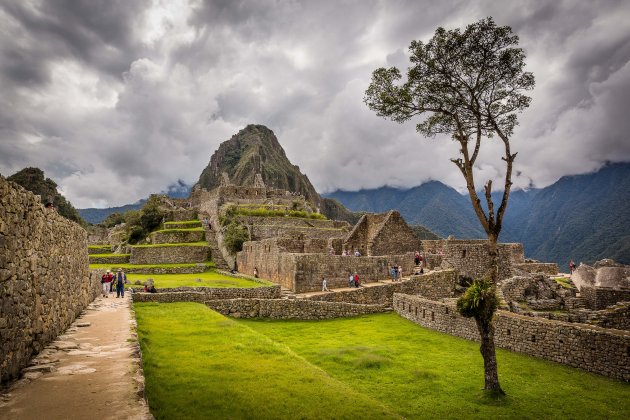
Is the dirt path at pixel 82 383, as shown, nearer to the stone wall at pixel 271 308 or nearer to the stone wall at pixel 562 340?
the stone wall at pixel 271 308

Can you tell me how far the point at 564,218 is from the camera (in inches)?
2020

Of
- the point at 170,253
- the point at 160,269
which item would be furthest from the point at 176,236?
the point at 160,269

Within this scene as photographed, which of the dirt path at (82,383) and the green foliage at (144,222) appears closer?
the dirt path at (82,383)

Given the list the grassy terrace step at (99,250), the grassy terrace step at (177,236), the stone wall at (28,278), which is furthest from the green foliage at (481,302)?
the grassy terrace step at (99,250)

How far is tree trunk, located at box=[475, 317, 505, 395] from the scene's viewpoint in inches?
359

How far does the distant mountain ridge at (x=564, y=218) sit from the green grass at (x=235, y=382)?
3850 cm

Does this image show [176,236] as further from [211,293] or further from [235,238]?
[211,293]

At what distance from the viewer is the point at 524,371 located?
35.1 ft

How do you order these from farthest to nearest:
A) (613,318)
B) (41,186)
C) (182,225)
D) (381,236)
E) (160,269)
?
(41,186), (182,225), (160,269), (381,236), (613,318)

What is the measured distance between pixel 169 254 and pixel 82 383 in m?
34.7

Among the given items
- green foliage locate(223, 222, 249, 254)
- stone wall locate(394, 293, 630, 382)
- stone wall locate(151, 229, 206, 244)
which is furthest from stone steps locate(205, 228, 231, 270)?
stone wall locate(394, 293, 630, 382)

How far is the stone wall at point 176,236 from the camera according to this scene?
4272 centimetres

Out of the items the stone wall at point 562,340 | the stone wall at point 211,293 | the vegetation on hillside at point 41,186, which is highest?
the vegetation on hillside at point 41,186

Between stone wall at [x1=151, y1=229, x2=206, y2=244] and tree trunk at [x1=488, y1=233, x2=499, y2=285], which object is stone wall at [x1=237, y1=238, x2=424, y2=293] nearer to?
tree trunk at [x1=488, y1=233, x2=499, y2=285]
